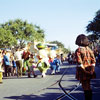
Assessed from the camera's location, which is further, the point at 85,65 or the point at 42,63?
the point at 42,63

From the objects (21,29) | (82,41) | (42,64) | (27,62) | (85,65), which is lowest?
(85,65)

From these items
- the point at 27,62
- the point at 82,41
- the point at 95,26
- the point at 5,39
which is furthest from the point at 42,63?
the point at 5,39

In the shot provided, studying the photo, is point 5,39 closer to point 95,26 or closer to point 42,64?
point 95,26

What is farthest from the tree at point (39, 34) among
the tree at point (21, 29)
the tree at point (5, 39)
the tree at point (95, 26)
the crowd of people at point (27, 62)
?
A: the crowd of people at point (27, 62)

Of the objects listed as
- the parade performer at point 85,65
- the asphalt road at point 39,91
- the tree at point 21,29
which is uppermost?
the tree at point 21,29

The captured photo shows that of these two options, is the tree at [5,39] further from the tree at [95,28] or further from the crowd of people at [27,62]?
the crowd of people at [27,62]

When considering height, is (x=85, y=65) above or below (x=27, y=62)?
below

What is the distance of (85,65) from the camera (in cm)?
564

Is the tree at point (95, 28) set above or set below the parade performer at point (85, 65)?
above

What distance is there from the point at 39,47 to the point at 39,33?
198ft

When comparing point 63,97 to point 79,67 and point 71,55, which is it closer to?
point 79,67

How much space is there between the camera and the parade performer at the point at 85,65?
5.58 meters

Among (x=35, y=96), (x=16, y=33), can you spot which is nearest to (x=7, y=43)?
(x=16, y=33)

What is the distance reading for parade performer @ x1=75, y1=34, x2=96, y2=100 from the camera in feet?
18.3
